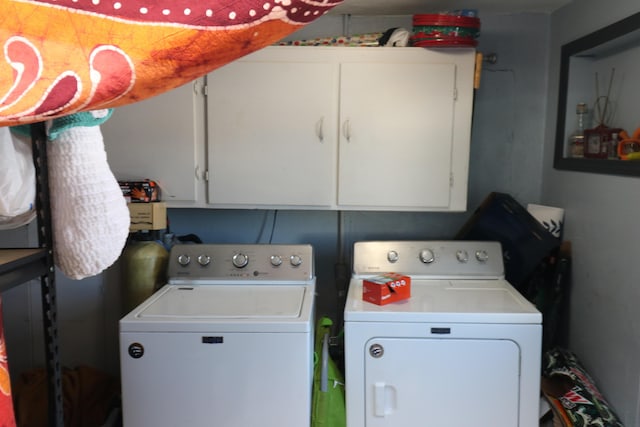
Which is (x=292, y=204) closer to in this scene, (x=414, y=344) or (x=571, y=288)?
(x=414, y=344)

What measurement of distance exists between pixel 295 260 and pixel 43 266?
1417 millimetres

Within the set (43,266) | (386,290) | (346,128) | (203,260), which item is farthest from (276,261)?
(43,266)

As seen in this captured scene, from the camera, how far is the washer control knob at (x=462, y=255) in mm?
2467

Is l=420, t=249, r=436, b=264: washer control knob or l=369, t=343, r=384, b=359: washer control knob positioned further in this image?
l=420, t=249, r=436, b=264: washer control knob

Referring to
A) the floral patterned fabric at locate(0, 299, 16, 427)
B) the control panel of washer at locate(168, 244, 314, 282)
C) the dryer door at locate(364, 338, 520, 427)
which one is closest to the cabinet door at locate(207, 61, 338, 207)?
the control panel of washer at locate(168, 244, 314, 282)

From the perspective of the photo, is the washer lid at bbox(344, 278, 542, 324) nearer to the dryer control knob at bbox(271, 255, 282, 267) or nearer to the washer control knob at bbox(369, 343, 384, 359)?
the washer control knob at bbox(369, 343, 384, 359)

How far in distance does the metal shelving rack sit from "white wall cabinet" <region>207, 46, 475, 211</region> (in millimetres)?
1393

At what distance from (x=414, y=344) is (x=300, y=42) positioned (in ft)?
4.80

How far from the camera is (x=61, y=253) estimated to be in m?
1.00

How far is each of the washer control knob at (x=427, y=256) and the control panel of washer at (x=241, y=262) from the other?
0.50m

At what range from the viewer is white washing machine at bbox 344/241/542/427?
199 cm

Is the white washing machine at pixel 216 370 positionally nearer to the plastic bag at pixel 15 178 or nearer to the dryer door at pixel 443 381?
the dryer door at pixel 443 381

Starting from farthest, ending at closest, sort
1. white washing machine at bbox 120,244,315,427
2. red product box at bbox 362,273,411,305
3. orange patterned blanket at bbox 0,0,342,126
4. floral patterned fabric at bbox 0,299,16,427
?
red product box at bbox 362,273,411,305
white washing machine at bbox 120,244,315,427
floral patterned fabric at bbox 0,299,16,427
orange patterned blanket at bbox 0,0,342,126

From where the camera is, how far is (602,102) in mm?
2379
